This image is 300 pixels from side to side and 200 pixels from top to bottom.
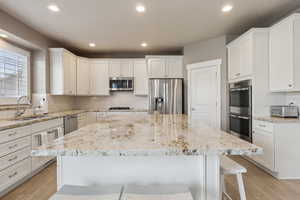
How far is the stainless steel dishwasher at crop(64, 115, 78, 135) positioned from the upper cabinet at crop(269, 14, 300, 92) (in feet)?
12.9

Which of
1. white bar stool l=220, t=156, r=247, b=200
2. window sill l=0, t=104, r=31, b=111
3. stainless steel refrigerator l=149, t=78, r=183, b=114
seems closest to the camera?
white bar stool l=220, t=156, r=247, b=200

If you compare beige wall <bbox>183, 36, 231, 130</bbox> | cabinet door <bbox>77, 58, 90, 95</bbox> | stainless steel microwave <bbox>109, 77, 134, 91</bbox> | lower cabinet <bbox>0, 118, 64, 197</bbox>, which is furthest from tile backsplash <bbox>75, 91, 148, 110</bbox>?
lower cabinet <bbox>0, 118, 64, 197</bbox>

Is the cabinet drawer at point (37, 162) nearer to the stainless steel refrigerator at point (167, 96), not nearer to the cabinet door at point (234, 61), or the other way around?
the stainless steel refrigerator at point (167, 96)

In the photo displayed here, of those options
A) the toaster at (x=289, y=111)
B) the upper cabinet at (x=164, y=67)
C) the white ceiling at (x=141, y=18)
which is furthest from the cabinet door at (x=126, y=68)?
the toaster at (x=289, y=111)

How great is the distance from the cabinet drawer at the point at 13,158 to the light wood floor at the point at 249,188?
1.24ft

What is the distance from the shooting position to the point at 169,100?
4.56m

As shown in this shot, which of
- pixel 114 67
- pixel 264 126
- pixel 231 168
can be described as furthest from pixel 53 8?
Result: pixel 264 126

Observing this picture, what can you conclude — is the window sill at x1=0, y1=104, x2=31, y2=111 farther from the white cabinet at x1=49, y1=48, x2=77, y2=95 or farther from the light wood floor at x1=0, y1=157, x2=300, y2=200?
the light wood floor at x1=0, y1=157, x2=300, y2=200

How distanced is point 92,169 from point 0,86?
9.36 ft

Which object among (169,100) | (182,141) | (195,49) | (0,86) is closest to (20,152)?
(0,86)

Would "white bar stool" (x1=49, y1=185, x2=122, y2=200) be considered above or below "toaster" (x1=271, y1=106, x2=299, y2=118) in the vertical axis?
below

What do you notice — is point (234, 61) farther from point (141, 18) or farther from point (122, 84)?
point (122, 84)

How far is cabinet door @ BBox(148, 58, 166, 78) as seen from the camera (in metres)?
4.83

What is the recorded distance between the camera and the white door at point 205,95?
13.3ft
